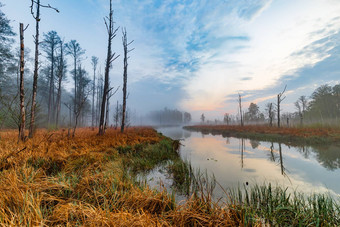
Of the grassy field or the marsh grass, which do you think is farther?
the marsh grass

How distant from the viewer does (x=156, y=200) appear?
2127 mm

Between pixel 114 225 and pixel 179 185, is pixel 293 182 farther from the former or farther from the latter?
pixel 114 225

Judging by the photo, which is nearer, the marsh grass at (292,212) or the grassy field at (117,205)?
the grassy field at (117,205)

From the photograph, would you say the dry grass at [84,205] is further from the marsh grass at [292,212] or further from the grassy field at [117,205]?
the marsh grass at [292,212]

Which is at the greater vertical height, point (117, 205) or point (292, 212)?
point (117, 205)

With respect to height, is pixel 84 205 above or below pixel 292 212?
above

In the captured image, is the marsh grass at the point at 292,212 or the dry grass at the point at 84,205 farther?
the marsh grass at the point at 292,212

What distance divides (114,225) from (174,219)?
81cm

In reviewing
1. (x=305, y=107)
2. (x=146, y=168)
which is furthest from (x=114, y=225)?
(x=305, y=107)

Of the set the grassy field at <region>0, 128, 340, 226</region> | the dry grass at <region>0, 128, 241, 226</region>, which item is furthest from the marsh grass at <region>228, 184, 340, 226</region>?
the dry grass at <region>0, 128, 241, 226</region>

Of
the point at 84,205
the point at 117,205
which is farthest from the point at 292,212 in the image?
the point at 84,205

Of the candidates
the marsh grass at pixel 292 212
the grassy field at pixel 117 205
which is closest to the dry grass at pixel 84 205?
the grassy field at pixel 117 205

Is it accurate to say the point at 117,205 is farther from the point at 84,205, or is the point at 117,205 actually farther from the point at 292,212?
the point at 292,212

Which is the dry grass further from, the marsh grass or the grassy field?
the marsh grass
